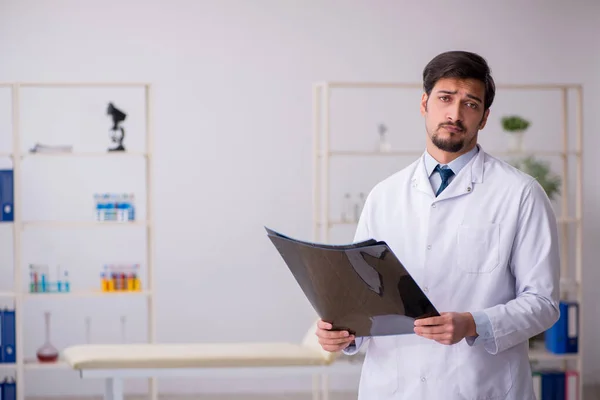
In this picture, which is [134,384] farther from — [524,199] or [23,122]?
[524,199]

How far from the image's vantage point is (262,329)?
5.57 meters

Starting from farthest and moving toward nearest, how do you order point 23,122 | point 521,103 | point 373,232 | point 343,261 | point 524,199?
1. point 521,103
2. point 23,122
3. point 373,232
4. point 524,199
5. point 343,261

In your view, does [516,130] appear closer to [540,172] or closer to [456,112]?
[540,172]

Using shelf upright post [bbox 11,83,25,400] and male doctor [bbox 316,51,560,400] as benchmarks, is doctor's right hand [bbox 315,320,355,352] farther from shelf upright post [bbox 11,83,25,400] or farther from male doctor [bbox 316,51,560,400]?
shelf upright post [bbox 11,83,25,400]

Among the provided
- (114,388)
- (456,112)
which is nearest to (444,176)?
(456,112)

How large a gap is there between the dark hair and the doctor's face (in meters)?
0.01

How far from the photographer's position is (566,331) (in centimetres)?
473

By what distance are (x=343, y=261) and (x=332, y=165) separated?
390cm

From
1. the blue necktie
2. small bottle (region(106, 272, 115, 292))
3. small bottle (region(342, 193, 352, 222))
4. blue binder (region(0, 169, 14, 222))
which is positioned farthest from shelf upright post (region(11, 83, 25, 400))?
the blue necktie

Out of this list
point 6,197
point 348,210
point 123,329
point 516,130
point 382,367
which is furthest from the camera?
point 348,210

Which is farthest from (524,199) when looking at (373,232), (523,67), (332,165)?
(523,67)

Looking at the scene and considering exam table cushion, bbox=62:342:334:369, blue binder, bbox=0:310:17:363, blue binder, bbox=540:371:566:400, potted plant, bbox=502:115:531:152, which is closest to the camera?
exam table cushion, bbox=62:342:334:369

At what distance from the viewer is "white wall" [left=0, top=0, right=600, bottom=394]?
5.40 metres

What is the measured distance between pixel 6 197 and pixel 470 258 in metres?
3.32
